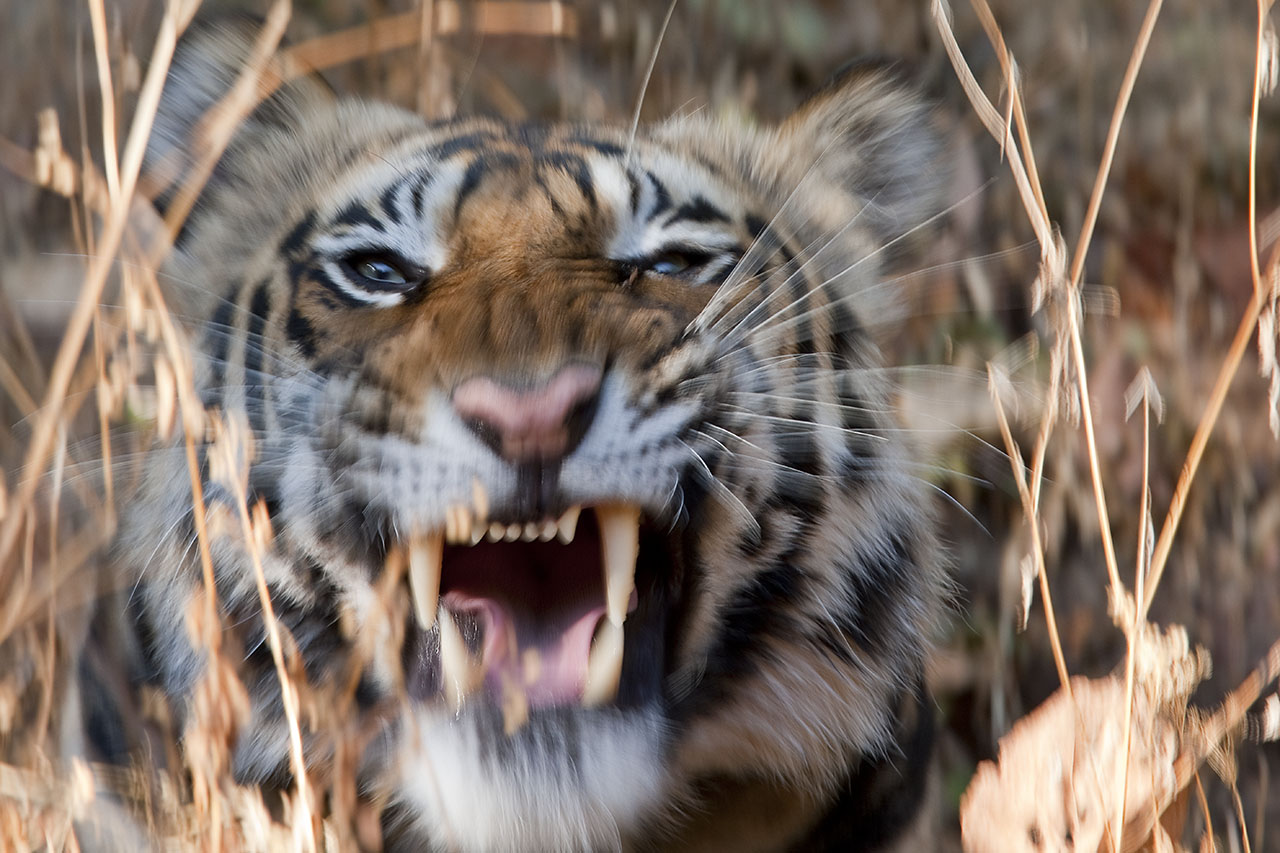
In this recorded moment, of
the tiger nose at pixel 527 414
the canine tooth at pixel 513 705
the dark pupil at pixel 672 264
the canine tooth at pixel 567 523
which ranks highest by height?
the dark pupil at pixel 672 264

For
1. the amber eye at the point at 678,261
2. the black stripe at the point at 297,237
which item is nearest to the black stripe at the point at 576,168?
the amber eye at the point at 678,261

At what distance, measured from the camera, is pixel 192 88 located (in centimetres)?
178

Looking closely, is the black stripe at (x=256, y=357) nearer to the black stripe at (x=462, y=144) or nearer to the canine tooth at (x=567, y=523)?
the black stripe at (x=462, y=144)

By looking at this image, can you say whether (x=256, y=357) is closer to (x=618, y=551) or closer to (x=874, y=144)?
(x=618, y=551)

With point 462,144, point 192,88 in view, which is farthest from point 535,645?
point 192,88

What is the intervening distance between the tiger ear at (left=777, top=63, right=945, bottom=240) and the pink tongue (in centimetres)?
95

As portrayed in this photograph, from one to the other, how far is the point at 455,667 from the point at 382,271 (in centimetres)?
56

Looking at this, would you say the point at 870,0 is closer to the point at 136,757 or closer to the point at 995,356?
the point at 995,356

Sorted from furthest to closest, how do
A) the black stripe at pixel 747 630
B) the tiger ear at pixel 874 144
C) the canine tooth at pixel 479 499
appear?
the tiger ear at pixel 874 144
the black stripe at pixel 747 630
the canine tooth at pixel 479 499

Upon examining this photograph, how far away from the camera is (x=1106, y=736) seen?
55.2 inches

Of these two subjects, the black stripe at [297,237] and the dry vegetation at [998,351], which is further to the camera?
the black stripe at [297,237]

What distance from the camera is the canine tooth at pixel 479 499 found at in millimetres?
1121

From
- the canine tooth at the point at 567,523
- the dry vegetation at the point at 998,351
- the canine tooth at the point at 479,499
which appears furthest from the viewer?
the dry vegetation at the point at 998,351

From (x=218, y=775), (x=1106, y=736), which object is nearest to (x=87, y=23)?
(x=218, y=775)
